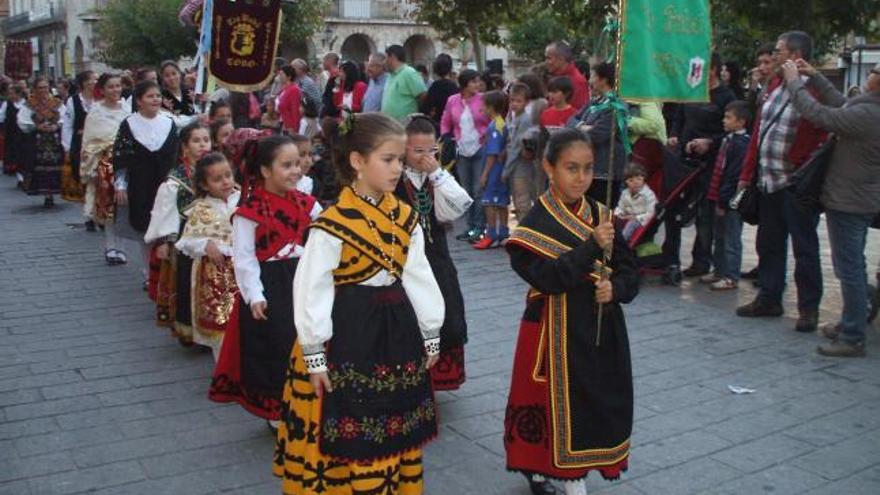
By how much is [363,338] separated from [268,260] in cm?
146

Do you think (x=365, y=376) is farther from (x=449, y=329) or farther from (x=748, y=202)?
(x=748, y=202)

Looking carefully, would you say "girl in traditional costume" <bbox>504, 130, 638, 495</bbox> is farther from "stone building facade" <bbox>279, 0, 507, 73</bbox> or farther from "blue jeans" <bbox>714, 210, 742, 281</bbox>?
"stone building facade" <bbox>279, 0, 507, 73</bbox>

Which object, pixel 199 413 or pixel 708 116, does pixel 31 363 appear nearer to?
pixel 199 413

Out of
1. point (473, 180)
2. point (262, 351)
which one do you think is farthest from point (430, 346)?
point (473, 180)

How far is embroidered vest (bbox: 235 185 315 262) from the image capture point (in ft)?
15.8

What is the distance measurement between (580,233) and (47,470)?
282 centimetres

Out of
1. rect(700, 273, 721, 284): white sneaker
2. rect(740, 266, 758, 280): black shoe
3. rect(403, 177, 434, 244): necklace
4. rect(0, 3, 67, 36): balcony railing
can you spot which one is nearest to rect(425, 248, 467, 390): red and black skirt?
rect(403, 177, 434, 244): necklace

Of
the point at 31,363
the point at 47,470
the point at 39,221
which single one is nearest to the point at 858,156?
the point at 47,470

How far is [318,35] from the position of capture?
Result: 44281 millimetres

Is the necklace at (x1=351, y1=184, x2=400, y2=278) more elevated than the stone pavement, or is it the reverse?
the necklace at (x1=351, y1=184, x2=400, y2=278)

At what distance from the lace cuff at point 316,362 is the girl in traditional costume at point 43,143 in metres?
11.8

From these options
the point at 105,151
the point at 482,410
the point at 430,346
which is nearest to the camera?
the point at 430,346

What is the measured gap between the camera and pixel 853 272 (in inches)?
253

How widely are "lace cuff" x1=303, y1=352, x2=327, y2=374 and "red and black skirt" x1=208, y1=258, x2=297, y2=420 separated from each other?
1347 mm
